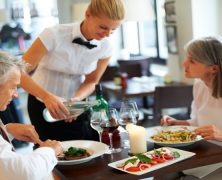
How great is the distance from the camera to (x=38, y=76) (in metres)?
2.29

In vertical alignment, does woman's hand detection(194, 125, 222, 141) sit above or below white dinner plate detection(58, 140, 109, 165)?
above

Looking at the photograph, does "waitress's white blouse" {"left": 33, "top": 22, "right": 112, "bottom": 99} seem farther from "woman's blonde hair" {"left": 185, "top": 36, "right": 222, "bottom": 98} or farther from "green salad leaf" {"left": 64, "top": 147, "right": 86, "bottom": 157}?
"green salad leaf" {"left": 64, "top": 147, "right": 86, "bottom": 157}

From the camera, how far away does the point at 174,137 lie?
66.6 inches

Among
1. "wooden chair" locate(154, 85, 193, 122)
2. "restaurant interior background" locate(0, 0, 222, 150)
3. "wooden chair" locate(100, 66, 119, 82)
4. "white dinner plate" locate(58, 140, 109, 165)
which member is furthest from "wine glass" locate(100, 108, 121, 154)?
"wooden chair" locate(100, 66, 119, 82)

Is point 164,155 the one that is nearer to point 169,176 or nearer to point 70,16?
point 169,176

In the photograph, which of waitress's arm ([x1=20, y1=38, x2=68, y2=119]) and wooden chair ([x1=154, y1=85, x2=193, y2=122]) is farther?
wooden chair ([x1=154, y1=85, x2=193, y2=122])

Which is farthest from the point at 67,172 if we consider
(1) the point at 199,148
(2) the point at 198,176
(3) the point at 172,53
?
(3) the point at 172,53

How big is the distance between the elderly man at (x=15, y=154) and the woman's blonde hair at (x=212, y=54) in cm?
89

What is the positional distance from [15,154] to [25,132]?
318 millimetres

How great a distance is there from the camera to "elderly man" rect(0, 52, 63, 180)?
125cm

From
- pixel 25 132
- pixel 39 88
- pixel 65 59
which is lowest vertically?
pixel 25 132

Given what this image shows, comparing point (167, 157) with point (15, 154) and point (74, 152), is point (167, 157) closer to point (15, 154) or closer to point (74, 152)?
point (74, 152)

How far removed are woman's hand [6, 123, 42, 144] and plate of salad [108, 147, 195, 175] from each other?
335mm

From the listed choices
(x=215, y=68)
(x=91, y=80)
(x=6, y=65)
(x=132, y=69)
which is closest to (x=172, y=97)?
(x=91, y=80)
